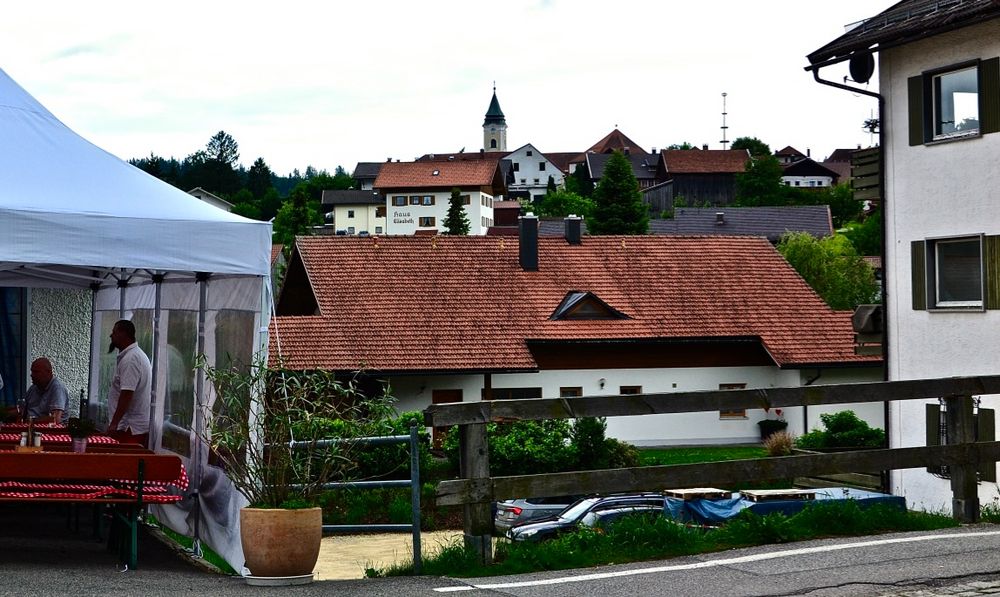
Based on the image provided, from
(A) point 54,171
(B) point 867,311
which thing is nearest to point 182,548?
(A) point 54,171

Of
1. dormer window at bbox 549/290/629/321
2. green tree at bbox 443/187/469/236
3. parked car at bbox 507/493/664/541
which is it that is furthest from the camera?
green tree at bbox 443/187/469/236

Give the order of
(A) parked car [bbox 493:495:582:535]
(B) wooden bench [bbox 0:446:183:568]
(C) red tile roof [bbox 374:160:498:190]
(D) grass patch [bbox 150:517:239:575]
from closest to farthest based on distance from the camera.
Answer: (B) wooden bench [bbox 0:446:183:568] < (D) grass patch [bbox 150:517:239:575] < (A) parked car [bbox 493:495:582:535] < (C) red tile roof [bbox 374:160:498:190]

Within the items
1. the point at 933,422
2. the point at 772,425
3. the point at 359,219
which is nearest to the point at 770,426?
the point at 772,425

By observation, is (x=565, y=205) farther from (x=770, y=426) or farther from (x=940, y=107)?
(x=940, y=107)

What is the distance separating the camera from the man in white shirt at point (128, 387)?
38.4 feet

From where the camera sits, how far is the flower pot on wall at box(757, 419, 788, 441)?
42375 millimetres

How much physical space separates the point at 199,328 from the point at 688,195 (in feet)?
481

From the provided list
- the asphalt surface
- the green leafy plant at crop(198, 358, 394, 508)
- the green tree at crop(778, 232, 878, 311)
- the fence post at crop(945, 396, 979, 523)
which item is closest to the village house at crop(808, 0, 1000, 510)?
the fence post at crop(945, 396, 979, 523)

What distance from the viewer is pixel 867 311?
24781 millimetres

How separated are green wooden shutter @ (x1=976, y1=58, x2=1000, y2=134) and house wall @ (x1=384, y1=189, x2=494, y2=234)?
394 feet

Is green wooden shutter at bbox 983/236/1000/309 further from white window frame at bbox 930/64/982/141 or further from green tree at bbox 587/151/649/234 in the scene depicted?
green tree at bbox 587/151/649/234

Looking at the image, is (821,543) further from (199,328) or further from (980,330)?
(980,330)

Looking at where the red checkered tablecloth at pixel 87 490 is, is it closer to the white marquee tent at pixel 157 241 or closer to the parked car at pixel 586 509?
the white marquee tent at pixel 157 241

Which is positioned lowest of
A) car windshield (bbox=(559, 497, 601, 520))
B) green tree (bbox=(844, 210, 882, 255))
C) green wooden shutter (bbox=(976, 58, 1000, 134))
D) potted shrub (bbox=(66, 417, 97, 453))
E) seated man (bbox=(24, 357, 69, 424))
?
Result: car windshield (bbox=(559, 497, 601, 520))
